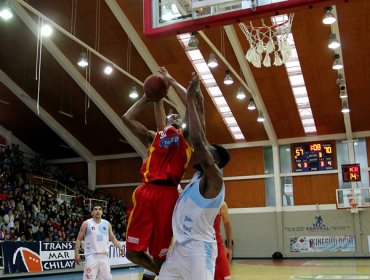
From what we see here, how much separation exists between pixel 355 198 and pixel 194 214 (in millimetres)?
21419

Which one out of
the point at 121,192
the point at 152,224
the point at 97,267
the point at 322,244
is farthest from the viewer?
the point at 121,192

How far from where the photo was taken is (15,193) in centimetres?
1880

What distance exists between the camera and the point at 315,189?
24719mm

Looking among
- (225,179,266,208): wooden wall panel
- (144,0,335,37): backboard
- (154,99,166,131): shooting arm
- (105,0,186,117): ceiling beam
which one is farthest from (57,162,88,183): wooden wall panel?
(154,99,166,131): shooting arm

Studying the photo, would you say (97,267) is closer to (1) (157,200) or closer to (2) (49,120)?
(1) (157,200)

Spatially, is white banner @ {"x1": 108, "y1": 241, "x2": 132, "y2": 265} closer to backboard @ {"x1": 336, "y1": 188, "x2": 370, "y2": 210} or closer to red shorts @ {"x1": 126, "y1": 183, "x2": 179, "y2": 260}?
backboard @ {"x1": 336, "y1": 188, "x2": 370, "y2": 210}

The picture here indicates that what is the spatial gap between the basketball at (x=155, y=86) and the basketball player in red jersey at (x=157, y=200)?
227 mm

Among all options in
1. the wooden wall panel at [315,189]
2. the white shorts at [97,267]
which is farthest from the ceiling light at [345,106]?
the white shorts at [97,267]

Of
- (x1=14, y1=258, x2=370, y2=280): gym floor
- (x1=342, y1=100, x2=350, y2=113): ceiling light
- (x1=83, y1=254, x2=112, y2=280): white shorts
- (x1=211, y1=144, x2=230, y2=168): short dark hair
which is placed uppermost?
(x1=342, y1=100, x2=350, y2=113): ceiling light

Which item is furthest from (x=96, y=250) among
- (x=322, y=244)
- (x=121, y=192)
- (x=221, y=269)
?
(x=121, y=192)

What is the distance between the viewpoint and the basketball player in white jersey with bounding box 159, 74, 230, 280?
11.0 ft

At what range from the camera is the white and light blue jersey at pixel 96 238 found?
819 centimetres

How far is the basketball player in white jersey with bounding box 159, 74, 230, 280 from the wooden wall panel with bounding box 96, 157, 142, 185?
81.2ft

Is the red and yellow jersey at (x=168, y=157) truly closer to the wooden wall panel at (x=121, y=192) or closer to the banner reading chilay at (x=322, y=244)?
the banner reading chilay at (x=322, y=244)
